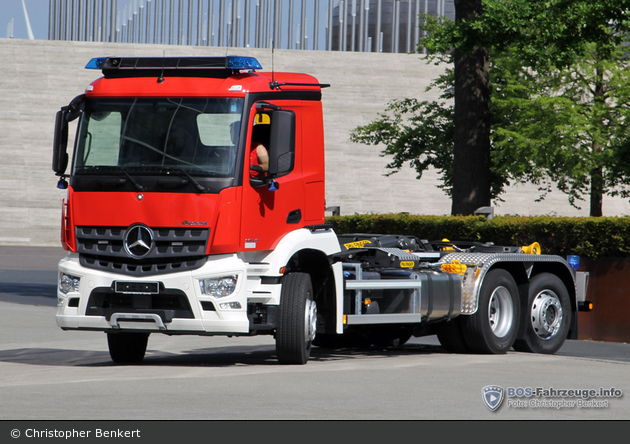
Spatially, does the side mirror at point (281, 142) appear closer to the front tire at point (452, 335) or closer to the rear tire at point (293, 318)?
the rear tire at point (293, 318)

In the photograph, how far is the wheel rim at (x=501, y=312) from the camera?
1141 cm

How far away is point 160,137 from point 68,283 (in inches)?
67.9

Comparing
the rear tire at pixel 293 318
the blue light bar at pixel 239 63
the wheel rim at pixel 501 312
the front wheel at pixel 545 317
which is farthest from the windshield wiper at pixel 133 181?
the front wheel at pixel 545 317

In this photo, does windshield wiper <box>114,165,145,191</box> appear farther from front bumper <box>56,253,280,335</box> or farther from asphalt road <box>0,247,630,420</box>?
asphalt road <box>0,247,630,420</box>

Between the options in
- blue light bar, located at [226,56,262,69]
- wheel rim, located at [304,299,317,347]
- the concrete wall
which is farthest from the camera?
the concrete wall

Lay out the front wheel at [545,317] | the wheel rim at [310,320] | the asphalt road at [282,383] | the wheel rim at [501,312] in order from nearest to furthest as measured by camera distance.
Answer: the asphalt road at [282,383] → the wheel rim at [310,320] → the wheel rim at [501,312] → the front wheel at [545,317]

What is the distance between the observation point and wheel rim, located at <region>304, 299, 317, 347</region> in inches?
361

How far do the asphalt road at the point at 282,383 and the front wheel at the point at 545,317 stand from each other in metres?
0.47

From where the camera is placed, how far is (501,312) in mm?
11539

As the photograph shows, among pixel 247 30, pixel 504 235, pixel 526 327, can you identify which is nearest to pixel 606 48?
pixel 504 235

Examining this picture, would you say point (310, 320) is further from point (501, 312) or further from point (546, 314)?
point (546, 314)

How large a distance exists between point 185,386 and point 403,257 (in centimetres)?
422

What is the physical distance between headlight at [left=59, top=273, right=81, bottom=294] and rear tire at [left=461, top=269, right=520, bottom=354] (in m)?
4.81

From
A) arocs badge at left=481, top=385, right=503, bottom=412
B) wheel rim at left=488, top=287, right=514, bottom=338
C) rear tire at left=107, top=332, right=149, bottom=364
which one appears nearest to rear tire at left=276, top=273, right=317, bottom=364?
rear tire at left=107, top=332, right=149, bottom=364
